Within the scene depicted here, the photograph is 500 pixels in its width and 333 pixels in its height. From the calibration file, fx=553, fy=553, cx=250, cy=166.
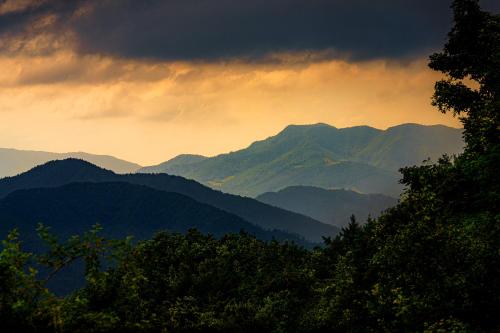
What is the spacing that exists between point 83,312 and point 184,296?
2952 cm

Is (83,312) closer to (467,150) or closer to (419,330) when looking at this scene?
(419,330)

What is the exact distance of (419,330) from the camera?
78.3ft

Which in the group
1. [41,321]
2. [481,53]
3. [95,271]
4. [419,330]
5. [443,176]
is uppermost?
[481,53]

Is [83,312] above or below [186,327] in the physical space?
above

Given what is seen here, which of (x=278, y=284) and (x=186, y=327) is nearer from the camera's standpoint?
(x=186, y=327)

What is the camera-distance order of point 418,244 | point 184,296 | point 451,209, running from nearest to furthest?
point 418,244, point 451,209, point 184,296

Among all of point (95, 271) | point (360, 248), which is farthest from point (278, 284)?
point (95, 271)

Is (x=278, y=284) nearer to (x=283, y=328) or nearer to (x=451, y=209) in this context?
(x=283, y=328)

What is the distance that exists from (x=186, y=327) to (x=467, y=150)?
25055mm

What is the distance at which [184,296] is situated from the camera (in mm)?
49312

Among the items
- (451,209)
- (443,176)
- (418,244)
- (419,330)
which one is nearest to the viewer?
(419,330)

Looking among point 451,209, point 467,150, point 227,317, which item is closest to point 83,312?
point 227,317

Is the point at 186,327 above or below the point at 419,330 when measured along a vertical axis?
below

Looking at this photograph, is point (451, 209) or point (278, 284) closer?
point (451, 209)
